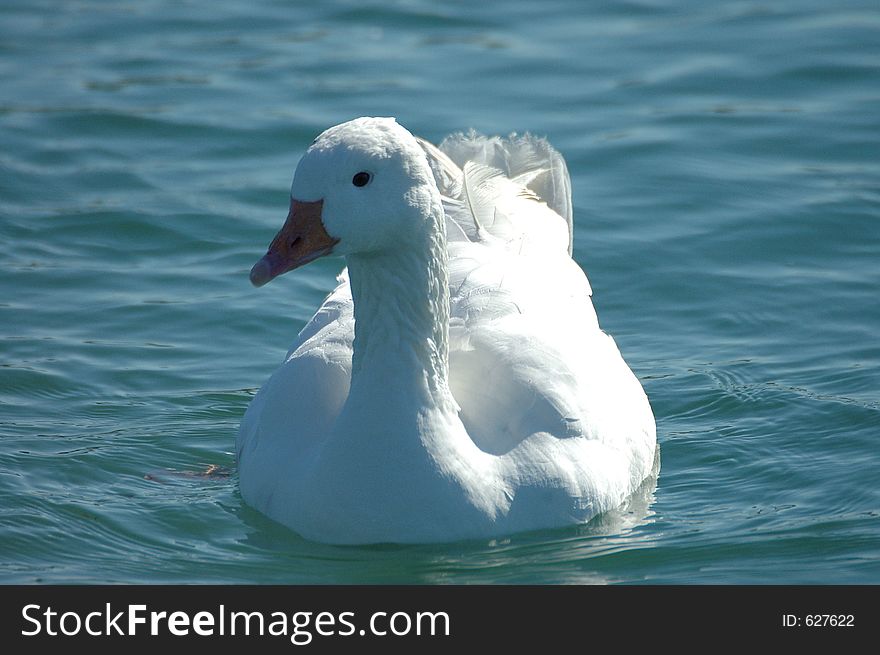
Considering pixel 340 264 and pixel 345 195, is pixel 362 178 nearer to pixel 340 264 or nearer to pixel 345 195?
pixel 345 195

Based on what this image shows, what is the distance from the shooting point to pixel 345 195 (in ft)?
20.2

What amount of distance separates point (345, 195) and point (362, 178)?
0.13 metres

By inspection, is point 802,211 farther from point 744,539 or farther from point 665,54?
point 744,539

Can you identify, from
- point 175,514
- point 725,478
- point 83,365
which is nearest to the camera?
point 175,514

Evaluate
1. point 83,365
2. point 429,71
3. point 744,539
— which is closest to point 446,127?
point 429,71

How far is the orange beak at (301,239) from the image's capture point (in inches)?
242

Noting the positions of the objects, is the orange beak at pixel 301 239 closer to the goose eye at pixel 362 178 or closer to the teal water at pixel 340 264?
the goose eye at pixel 362 178

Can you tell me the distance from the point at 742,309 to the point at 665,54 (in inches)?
218

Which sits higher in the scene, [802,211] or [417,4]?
[417,4]

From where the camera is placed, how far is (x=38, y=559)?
687cm

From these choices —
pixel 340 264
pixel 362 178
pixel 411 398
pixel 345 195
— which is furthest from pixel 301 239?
pixel 340 264

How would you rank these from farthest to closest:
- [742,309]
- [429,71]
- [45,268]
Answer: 1. [429,71]
2. [45,268]
3. [742,309]

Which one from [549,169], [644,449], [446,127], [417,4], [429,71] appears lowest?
[644,449]

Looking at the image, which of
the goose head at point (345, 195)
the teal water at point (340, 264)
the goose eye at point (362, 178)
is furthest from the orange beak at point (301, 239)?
the teal water at point (340, 264)
